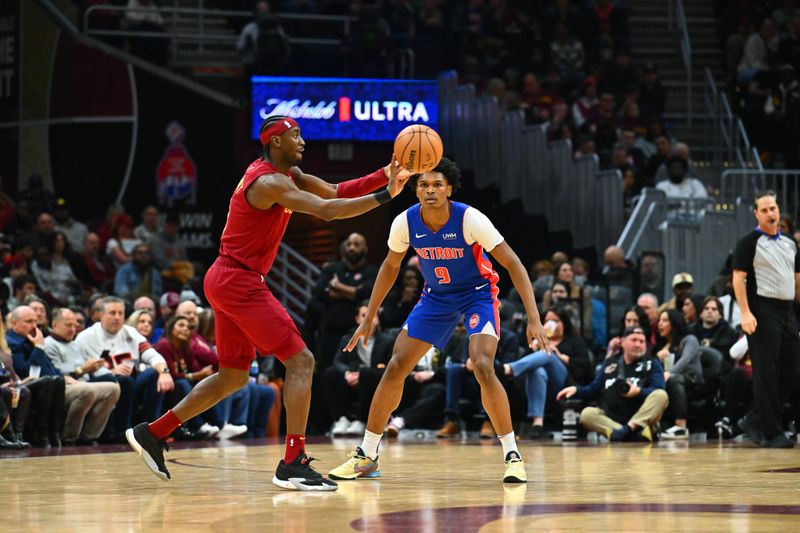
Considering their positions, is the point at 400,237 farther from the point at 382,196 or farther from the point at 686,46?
the point at 686,46

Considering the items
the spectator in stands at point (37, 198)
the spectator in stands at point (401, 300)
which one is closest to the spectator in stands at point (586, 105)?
the spectator in stands at point (401, 300)

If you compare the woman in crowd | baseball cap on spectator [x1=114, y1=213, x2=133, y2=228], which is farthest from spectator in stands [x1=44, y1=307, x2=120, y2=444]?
baseball cap on spectator [x1=114, y1=213, x2=133, y2=228]

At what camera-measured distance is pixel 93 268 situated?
1761cm

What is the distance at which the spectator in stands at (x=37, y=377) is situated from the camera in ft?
39.9

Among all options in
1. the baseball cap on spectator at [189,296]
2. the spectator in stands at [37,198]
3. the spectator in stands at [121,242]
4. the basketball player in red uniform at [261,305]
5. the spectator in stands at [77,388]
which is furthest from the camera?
the spectator in stands at [37,198]

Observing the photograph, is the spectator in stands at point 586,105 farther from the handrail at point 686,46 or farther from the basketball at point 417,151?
the basketball at point 417,151

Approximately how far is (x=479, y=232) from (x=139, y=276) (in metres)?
9.20

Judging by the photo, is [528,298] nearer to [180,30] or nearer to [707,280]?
[707,280]

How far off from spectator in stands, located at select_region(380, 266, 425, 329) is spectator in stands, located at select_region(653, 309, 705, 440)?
265 cm

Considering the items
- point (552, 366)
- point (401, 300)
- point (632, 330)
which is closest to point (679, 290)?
point (632, 330)

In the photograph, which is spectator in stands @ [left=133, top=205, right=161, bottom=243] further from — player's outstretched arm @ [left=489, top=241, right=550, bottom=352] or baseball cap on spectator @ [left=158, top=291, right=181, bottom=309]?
player's outstretched arm @ [left=489, top=241, right=550, bottom=352]

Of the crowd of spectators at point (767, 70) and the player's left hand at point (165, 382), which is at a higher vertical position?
the crowd of spectators at point (767, 70)

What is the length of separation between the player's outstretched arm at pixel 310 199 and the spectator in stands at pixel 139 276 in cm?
922

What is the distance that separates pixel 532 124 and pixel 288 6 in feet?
14.9
